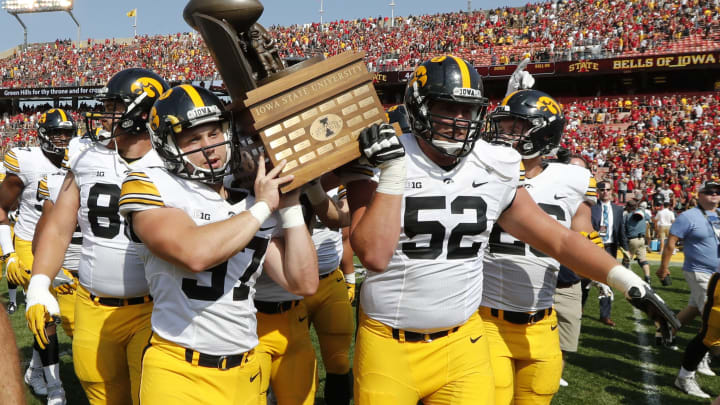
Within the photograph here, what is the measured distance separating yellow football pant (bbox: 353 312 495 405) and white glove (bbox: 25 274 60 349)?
1724 mm

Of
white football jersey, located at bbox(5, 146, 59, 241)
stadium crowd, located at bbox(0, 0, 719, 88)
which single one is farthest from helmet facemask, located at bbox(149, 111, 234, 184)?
stadium crowd, located at bbox(0, 0, 719, 88)

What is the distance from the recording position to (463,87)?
8.67 ft

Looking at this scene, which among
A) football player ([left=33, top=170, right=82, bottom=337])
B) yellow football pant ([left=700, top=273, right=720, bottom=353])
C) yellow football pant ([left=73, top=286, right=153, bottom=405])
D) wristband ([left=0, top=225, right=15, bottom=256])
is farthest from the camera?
wristband ([left=0, top=225, right=15, bottom=256])

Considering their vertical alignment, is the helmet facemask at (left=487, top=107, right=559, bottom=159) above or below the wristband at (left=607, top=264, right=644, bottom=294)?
above

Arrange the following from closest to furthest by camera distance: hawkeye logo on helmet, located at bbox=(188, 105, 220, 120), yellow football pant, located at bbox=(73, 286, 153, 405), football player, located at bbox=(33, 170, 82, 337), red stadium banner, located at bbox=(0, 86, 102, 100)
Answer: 1. hawkeye logo on helmet, located at bbox=(188, 105, 220, 120)
2. yellow football pant, located at bbox=(73, 286, 153, 405)
3. football player, located at bbox=(33, 170, 82, 337)
4. red stadium banner, located at bbox=(0, 86, 102, 100)

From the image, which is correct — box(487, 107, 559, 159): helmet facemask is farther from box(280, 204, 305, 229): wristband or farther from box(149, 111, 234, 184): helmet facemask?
box(149, 111, 234, 184): helmet facemask

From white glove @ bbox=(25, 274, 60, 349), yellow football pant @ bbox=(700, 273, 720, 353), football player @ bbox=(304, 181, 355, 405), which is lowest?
yellow football pant @ bbox=(700, 273, 720, 353)

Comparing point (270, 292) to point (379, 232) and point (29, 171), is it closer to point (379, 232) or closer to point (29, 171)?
point (379, 232)

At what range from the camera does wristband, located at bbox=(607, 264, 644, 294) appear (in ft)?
8.24

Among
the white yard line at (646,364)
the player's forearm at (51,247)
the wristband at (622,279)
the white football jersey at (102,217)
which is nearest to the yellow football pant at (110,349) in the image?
the white football jersey at (102,217)

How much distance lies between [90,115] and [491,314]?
268 cm

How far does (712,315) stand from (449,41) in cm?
3048

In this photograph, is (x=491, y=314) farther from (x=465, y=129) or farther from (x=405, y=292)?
(x=465, y=129)

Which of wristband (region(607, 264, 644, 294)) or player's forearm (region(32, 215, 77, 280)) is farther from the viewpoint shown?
player's forearm (region(32, 215, 77, 280))
